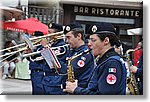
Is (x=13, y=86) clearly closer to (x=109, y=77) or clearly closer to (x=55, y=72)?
(x=55, y=72)

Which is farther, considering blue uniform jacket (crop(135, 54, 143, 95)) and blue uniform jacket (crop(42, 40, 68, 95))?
blue uniform jacket (crop(135, 54, 143, 95))

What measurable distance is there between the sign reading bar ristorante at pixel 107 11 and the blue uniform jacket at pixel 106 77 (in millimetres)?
381

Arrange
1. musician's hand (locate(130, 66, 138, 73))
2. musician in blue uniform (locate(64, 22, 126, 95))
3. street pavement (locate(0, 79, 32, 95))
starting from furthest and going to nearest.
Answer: musician's hand (locate(130, 66, 138, 73))
musician in blue uniform (locate(64, 22, 126, 95))
street pavement (locate(0, 79, 32, 95))

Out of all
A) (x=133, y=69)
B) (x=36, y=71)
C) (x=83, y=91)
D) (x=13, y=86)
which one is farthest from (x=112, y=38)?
(x=13, y=86)

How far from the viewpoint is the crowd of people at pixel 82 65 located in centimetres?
334

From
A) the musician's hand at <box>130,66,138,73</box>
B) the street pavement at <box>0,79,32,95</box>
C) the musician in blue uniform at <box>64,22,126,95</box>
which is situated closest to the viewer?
the street pavement at <box>0,79,32,95</box>

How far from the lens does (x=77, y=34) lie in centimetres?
341

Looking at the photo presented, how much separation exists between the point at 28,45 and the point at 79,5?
0.64 metres

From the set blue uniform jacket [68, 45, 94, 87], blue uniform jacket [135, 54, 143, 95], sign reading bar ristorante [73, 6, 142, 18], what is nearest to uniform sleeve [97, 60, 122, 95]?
blue uniform jacket [68, 45, 94, 87]

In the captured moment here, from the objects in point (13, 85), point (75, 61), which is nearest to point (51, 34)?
point (75, 61)

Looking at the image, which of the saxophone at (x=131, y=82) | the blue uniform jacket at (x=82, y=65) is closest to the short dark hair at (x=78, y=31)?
the blue uniform jacket at (x=82, y=65)

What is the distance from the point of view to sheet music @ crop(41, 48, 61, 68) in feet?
10.9

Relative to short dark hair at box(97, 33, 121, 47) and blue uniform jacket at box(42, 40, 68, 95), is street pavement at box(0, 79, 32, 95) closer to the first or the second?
blue uniform jacket at box(42, 40, 68, 95)

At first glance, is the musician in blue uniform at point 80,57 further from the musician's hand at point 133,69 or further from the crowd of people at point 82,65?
the musician's hand at point 133,69
